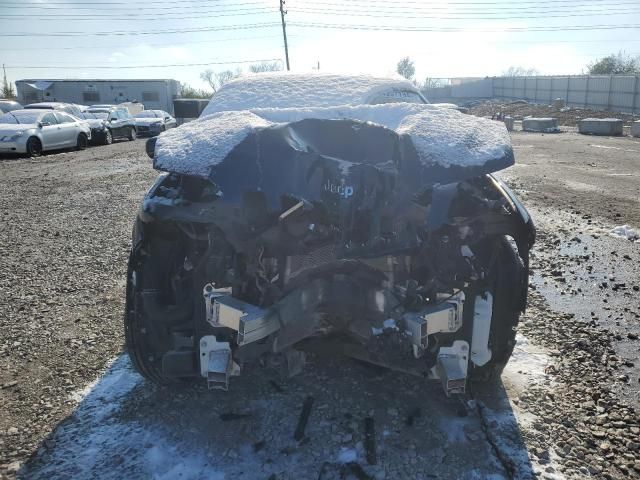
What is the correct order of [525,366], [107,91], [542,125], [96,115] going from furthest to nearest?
[107,91]
[542,125]
[96,115]
[525,366]

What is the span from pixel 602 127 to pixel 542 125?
3061mm

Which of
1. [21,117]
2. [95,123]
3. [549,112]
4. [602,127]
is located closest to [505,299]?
[21,117]

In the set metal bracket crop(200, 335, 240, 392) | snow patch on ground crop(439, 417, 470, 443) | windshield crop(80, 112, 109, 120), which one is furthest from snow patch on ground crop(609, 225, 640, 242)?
windshield crop(80, 112, 109, 120)

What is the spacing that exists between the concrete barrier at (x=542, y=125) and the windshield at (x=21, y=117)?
2189 centimetres

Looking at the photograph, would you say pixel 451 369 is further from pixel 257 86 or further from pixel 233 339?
pixel 257 86

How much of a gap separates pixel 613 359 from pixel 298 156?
259 centimetres

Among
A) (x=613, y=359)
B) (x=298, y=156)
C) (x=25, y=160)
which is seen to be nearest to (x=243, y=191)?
(x=298, y=156)

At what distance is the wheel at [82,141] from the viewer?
18786 mm

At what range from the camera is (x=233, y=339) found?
270 cm

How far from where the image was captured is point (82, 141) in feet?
62.4

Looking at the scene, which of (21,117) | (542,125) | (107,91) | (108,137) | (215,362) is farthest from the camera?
(107,91)

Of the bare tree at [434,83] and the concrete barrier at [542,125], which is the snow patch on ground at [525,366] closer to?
the concrete barrier at [542,125]

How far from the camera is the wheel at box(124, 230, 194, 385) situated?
272cm

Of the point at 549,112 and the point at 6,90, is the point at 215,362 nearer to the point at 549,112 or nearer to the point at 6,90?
the point at 549,112
